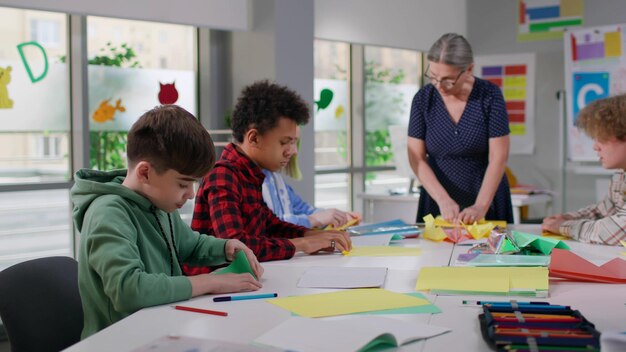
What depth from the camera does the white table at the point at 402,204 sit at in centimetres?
464

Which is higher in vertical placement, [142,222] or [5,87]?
[5,87]

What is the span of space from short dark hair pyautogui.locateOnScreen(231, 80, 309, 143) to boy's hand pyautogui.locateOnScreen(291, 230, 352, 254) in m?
0.38

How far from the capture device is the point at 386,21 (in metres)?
5.26

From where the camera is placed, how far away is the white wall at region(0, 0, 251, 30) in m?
3.53

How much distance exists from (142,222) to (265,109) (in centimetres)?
74

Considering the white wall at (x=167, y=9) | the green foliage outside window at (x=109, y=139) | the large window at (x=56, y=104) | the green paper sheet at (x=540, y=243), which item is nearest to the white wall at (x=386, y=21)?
the white wall at (x=167, y=9)

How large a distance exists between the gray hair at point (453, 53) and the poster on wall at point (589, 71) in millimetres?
2765

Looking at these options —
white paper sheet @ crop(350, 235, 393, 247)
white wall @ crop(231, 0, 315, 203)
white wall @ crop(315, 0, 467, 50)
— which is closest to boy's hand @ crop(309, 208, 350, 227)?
white paper sheet @ crop(350, 235, 393, 247)

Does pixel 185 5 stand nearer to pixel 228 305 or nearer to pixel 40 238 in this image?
pixel 40 238

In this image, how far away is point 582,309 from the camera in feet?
4.71

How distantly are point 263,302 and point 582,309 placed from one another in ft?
2.09

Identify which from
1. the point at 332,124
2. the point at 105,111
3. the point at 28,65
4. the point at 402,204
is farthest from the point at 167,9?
the point at 402,204

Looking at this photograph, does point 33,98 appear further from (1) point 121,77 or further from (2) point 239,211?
(2) point 239,211

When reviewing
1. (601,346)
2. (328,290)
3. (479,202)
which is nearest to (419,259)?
(328,290)
